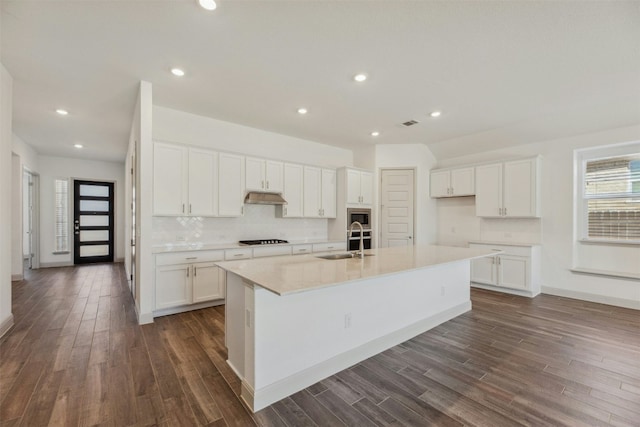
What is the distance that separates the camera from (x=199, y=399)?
2004mm

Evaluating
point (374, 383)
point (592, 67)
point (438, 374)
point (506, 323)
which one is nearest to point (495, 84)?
point (592, 67)

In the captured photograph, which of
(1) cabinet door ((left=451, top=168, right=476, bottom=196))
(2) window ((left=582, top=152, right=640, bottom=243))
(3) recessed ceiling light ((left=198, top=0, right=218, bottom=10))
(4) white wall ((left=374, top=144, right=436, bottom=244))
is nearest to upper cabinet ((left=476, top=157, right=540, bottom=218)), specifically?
(1) cabinet door ((left=451, top=168, right=476, bottom=196))

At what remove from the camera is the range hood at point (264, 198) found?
450 cm

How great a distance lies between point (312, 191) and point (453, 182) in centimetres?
285

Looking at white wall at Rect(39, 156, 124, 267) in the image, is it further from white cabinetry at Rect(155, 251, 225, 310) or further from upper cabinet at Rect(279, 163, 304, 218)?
upper cabinet at Rect(279, 163, 304, 218)

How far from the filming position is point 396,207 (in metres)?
5.91

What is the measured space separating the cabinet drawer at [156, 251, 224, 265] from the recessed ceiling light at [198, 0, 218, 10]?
276cm

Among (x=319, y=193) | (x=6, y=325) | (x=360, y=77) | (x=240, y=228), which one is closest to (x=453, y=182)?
(x=319, y=193)

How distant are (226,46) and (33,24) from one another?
1510 millimetres

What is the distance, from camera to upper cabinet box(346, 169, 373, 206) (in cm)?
556

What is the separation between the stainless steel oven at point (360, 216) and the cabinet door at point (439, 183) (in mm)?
1451

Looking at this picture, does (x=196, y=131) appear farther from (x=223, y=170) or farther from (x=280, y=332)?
(x=280, y=332)

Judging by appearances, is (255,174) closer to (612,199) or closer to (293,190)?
(293,190)

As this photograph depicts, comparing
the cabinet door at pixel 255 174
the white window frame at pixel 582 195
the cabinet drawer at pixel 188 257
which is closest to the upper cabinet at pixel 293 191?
the cabinet door at pixel 255 174
